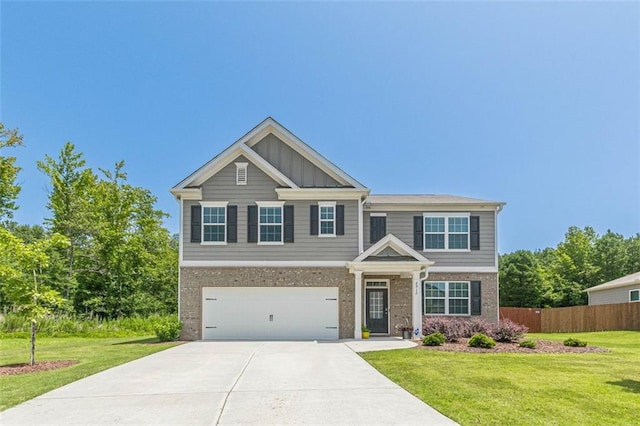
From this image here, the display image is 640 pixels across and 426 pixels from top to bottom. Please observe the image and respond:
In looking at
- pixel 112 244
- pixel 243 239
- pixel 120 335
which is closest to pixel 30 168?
pixel 112 244

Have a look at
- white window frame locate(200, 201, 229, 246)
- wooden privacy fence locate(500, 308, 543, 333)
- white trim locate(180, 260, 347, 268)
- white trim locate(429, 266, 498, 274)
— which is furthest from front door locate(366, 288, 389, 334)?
wooden privacy fence locate(500, 308, 543, 333)

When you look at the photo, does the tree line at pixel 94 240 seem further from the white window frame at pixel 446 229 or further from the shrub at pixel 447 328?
the shrub at pixel 447 328

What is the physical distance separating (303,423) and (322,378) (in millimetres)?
3422

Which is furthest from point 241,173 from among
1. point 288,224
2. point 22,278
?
point 22,278

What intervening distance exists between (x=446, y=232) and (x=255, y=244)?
→ 785 centimetres

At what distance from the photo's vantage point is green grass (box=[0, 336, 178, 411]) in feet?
30.3

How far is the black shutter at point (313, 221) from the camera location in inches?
804

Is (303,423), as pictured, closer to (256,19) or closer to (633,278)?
(256,19)

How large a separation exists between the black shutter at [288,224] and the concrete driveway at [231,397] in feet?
25.2

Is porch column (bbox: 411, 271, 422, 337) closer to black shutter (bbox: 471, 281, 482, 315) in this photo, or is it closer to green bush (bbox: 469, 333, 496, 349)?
black shutter (bbox: 471, 281, 482, 315)

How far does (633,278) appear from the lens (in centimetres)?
2912

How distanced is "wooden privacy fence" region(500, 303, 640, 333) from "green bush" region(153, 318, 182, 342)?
1860cm

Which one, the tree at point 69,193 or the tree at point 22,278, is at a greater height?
the tree at point 69,193

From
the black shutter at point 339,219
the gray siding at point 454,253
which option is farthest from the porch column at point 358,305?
the gray siding at point 454,253
